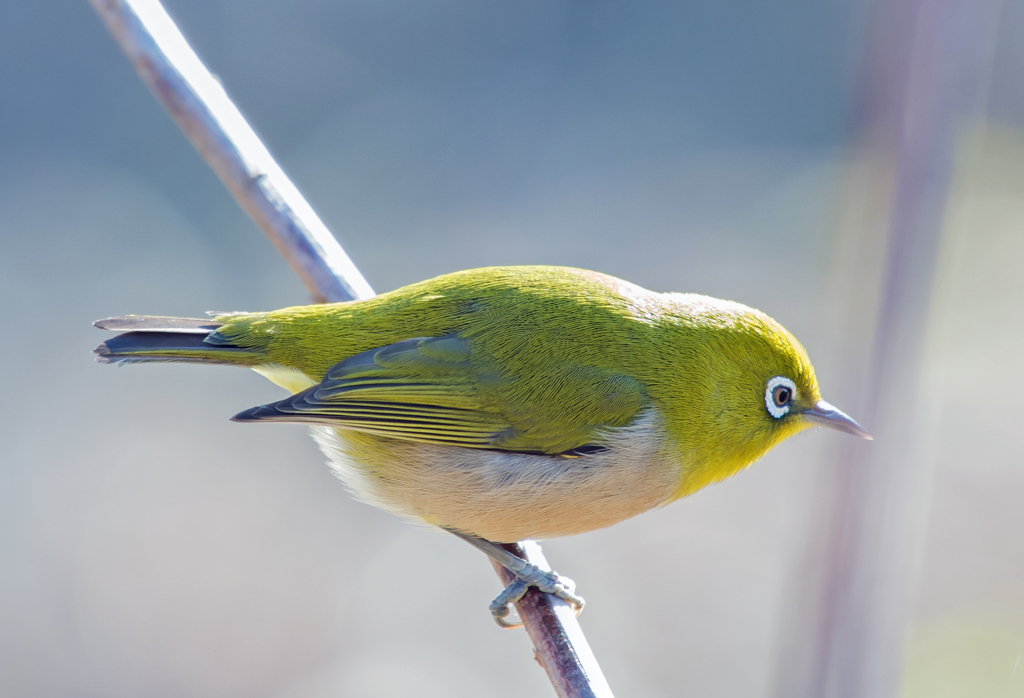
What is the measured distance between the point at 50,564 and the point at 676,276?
4.34 m

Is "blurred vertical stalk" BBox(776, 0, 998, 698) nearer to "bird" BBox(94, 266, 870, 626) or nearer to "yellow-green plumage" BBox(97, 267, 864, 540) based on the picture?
"bird" BBox(94, 266, 870, 626)

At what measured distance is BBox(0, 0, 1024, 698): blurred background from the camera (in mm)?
2607

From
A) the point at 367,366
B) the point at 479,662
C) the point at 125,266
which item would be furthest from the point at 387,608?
the point at 125,266

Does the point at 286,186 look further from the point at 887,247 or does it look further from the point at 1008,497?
the point at 1008,497

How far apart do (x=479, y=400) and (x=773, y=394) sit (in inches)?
36.5

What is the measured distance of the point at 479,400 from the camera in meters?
2.90

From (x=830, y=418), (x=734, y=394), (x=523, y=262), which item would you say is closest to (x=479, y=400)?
(x=734, y=394)

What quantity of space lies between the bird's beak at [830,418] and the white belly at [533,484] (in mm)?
496

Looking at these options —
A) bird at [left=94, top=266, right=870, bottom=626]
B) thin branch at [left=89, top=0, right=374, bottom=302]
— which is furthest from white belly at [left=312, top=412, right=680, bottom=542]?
thin branch at [left=89, top=0, right=374, bottom=302]

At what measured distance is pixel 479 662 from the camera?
4.84m

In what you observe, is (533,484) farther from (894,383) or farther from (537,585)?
(894,383)

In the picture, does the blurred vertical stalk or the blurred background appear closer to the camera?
the blurred vertical stalk

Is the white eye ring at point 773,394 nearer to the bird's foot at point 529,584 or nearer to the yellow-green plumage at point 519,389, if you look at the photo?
the yellow-green plumage at point 519,389

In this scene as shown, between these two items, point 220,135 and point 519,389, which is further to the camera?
point 220,135
